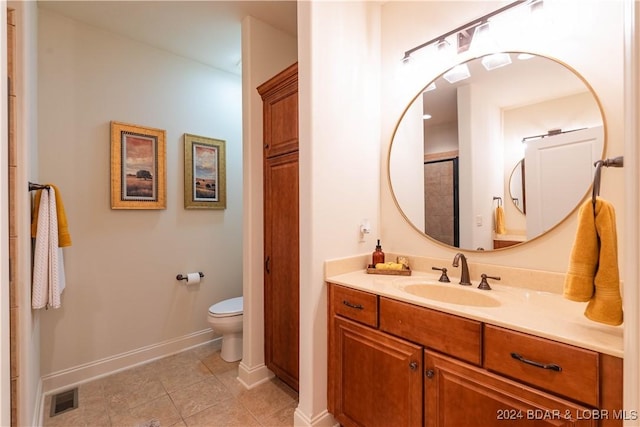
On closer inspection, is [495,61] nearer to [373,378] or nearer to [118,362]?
[373,378]

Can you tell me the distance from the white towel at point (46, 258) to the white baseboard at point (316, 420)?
1.59 metres

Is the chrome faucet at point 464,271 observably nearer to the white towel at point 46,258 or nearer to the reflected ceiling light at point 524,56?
the reflected ceiling light at point 524,56

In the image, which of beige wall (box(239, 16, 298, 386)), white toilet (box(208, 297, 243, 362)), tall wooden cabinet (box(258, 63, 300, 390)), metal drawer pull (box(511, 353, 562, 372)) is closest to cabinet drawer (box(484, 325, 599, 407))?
metal drawer pull (box(511, 353, 562, 372))

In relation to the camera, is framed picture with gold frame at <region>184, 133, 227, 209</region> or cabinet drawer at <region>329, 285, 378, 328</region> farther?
framed picture with gold frame at <region>184, 133, 227, 209</region>

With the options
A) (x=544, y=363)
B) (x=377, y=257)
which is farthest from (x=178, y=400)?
(x=544, y=363)

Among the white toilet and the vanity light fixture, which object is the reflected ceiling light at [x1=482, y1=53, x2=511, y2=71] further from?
the white toilet

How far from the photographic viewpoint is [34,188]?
5.65ft

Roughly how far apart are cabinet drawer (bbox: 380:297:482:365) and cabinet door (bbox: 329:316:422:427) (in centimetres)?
6

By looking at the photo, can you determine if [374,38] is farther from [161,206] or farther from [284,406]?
[284,406]

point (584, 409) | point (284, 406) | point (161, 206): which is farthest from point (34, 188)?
point (584, 409)

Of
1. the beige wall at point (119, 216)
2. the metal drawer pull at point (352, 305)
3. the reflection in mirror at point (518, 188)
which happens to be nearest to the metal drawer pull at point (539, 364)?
the metal drawer pull at point (352, 305)

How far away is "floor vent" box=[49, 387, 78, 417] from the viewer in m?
1.87

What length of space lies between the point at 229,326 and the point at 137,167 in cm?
155

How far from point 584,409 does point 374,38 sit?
218cm
